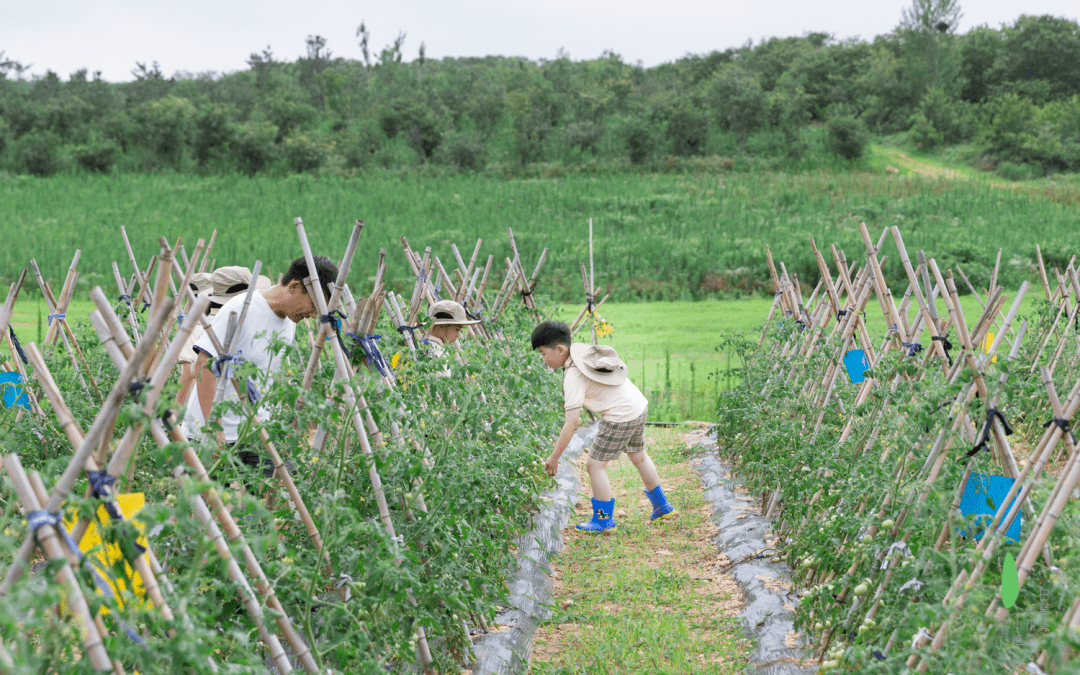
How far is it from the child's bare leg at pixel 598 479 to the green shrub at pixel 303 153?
28.7 m

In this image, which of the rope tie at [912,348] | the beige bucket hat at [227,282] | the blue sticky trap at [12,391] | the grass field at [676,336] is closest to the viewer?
the rope tie at [912,348]

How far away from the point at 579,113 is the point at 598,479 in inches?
1321

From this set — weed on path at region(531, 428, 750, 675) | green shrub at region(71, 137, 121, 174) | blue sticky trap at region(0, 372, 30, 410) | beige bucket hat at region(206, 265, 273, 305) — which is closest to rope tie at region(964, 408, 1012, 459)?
weed on path at region(531, 428, 750, 675)

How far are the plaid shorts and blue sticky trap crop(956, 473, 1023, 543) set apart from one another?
221cm

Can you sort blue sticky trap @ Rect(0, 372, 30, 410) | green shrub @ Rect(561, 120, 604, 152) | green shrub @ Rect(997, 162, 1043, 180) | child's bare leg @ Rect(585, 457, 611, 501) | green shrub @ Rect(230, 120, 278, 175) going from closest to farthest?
blue sticky trap @ Rect(0, 372, 30, 410), child's bare leg @ Rect(585, 457, 611, 501), green shrub @ Rect(230, 120, 278, 175), green shrub @ Rect(997, 162, 1043, 180), green shrub @ Rect(561, 120, 604, 152)

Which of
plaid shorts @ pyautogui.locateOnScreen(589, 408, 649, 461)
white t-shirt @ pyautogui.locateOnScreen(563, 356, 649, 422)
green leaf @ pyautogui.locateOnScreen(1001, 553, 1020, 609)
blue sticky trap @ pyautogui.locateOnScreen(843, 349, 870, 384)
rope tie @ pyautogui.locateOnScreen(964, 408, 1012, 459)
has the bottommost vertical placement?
plaid shorts @ pyautogui.locateOnScreen(589, 408, 649, 461)

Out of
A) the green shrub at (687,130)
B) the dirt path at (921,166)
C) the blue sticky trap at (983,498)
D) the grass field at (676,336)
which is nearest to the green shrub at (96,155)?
the grass field at (676,336)

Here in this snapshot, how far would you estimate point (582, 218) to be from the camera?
2206 cm

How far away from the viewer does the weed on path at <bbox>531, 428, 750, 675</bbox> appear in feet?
10.8

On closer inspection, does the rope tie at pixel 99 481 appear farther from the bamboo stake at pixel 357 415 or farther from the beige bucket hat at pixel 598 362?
the beige bucket hat at pixel 598 362

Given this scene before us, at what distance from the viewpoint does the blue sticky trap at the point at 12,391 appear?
3.68m

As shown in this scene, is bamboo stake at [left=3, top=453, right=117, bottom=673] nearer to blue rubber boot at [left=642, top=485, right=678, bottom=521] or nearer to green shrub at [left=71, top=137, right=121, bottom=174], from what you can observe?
blue rubber boot at [left=642, top=485, right=678, bottom=521]

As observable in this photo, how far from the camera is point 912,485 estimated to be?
2518 mm

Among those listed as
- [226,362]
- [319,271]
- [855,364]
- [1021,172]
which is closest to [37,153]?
[319,271]
